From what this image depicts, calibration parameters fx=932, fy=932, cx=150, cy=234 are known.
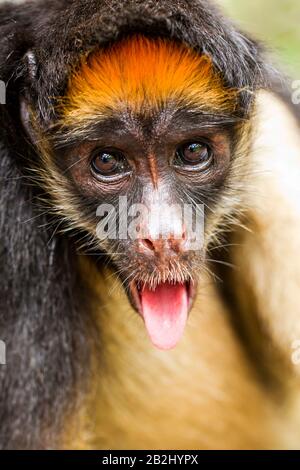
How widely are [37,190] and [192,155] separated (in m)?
0.82

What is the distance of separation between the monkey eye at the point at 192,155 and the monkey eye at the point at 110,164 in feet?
0.74

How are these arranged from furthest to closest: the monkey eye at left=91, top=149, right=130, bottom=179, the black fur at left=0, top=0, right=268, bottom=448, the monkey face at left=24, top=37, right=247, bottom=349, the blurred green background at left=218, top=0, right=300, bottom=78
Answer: the blurred green background at left=218, top=0, right=300, bottom=78 → the monkey eye at left=91, top=149, right=130, bottom=179 → the monkey face at left=24, top=37, right=247, bottom=349 → the black fur at left=0, top=0, right=268, bottom=448

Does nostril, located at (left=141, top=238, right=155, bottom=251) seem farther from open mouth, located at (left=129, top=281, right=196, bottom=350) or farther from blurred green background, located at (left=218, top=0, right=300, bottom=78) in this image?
blurred green background, located at (left=218, top=0, right=300, bottom=78)

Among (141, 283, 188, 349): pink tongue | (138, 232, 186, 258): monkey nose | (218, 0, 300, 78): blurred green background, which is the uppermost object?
(218, 0, 300, 78): blurred green background

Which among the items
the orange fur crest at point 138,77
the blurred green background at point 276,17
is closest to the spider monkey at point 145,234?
the orange fur crest at point 138,77

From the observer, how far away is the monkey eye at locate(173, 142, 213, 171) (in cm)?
400

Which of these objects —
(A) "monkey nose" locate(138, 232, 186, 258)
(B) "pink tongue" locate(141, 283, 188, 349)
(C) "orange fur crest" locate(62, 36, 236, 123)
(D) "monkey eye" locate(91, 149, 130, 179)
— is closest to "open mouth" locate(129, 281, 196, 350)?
(B) "pink tongue" locate(141, 283, 188, 349)

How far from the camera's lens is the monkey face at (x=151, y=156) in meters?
3.85

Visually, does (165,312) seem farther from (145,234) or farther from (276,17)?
(276,17)

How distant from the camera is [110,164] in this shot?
3.96 meters

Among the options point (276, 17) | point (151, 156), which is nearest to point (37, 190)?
point (151, 156)

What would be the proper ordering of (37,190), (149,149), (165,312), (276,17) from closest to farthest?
(149,149), (165,312), (37,190), (276,17)

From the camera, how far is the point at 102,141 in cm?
391

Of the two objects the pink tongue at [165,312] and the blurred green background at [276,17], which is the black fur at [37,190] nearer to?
the pink tongue at [165,312]
